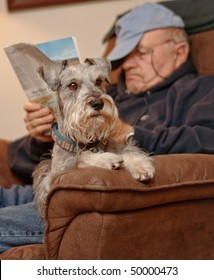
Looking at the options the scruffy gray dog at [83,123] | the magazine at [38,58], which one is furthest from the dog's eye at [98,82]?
the magazine at [38,58]

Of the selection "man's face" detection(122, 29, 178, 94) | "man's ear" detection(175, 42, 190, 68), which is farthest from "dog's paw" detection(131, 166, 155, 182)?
"man's ear" detection(175, 42, 190, 68)

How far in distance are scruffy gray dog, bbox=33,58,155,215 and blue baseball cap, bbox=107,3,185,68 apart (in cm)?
62

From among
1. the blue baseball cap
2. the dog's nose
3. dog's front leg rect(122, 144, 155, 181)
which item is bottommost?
dog's front leg rect(122, 144, 155, 181)

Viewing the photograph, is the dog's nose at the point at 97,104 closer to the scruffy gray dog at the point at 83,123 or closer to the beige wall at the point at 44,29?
the scruffy gray dog at the point at 83,123

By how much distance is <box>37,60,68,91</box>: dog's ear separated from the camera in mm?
1694

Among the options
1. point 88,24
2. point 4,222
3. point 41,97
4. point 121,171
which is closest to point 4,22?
point 88,24

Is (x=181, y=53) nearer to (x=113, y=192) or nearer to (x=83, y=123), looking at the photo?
(x=83, y=123)

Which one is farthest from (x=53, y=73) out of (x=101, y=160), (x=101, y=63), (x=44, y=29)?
(x=44, y=29)

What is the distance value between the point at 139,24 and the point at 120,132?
0.71 metres

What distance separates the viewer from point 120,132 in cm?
196

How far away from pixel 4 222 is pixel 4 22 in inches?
62.1

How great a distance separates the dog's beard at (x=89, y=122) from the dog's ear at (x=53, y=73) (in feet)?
0.42

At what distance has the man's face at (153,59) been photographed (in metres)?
2.38

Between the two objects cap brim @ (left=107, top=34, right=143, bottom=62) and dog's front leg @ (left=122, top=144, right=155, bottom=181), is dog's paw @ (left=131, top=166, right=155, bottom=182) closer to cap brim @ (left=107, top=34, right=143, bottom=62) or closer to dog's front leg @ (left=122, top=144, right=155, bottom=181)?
dog's front leg @ (left=122, top=144, right=155, bottom=181)
